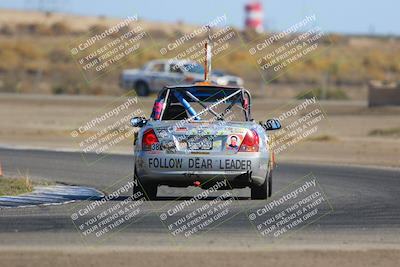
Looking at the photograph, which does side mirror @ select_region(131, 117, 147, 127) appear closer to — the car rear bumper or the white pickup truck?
the car rear bumper

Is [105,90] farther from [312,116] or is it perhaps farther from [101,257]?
[101,257]

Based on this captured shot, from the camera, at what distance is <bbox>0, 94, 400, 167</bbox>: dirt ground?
27375 millimetres

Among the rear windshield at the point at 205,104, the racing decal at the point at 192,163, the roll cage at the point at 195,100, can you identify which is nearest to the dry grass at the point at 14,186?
the roll cage at the point at 195,100

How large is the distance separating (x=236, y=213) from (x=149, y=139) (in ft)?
5.19

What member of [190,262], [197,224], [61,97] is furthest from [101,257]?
[61,97]

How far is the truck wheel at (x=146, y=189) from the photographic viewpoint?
15.0 meters

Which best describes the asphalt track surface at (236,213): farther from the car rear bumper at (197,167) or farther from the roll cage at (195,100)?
the roll cage at (195,100)

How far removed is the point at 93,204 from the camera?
1497cm

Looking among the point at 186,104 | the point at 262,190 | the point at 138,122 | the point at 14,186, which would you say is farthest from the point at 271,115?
the point at 262,190

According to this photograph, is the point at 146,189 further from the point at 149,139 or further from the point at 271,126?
the point at 271,126

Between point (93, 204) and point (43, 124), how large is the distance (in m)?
21.9

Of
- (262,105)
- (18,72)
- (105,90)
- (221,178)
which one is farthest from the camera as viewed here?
(18,72)

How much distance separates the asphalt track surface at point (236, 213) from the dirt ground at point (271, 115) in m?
5.06

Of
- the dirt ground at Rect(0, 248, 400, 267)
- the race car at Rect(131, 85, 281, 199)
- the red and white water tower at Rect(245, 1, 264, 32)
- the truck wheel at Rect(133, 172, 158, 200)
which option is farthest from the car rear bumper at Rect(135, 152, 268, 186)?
the red and white water tower at Rect(245, 1, 264, 32)
